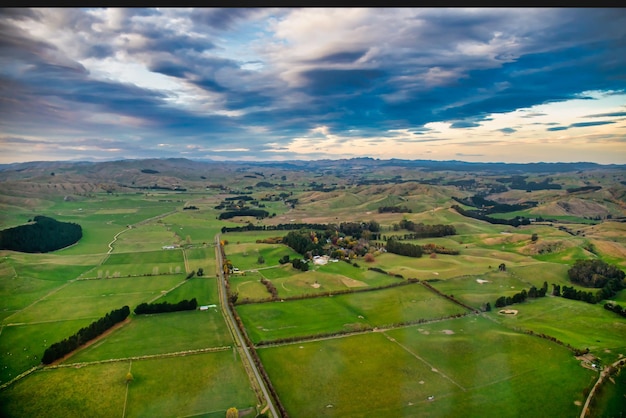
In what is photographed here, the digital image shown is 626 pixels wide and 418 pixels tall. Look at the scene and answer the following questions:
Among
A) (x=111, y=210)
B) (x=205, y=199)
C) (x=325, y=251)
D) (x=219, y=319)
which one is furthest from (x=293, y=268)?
(x=205, y=199)

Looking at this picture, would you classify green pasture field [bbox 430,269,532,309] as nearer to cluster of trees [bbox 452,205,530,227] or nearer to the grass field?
the grass field

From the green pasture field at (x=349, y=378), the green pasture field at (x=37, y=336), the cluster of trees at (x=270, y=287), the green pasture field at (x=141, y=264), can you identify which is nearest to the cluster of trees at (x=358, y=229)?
the cluster of trees at (x=270, y=287)

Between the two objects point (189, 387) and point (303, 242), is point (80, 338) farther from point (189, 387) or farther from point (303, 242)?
point (303, 242)

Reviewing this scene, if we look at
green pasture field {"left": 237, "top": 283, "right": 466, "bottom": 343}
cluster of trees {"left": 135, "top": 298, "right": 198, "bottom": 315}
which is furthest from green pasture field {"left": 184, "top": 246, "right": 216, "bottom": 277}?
green pasture field {"left": 237, "top": 283, "right": 466, "bottom": 343}

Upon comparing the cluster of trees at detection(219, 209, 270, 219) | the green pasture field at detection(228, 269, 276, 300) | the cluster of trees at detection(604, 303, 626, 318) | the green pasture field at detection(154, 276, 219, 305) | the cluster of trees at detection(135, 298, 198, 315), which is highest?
the cluster of trees at detection(219, 209, 270, 219)

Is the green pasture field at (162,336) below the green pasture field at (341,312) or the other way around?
the other way around

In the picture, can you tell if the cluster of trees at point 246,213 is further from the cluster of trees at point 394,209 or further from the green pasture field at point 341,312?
the green pasture field at point 341,312

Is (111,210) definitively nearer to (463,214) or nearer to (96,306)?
(96,306)

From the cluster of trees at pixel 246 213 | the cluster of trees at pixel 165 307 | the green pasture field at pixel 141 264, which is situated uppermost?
the cluster of trees at pixel 246 213
